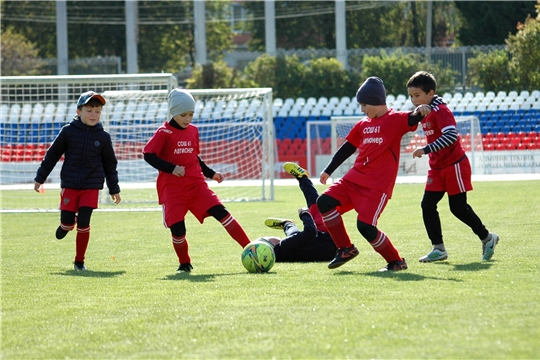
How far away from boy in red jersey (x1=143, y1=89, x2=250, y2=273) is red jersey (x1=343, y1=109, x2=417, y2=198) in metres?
1.40

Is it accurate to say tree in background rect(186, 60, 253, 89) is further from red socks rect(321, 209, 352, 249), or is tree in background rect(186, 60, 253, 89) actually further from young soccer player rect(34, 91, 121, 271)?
red socks rect(321, 209, 352, 249)

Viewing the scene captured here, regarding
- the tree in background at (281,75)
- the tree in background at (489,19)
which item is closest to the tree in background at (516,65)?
the tree in background at (281,75)

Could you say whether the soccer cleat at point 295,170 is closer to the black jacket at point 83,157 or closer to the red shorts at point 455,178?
the red shorts at point 455,178

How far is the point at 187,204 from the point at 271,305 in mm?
2334

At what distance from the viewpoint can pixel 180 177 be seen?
7.30m

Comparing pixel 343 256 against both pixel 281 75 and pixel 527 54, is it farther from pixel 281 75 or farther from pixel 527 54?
pixel 281 75

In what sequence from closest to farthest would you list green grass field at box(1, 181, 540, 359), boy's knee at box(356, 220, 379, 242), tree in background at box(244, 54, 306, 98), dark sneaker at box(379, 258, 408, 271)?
green grass field at box(1, 181, 540, 359)
boy's knee at box(356, 220, 379, 242)
dark sneaker at box(379, 258, 408, 271)
tree in background at box(244, 54, 306, 98)

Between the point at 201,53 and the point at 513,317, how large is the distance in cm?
3744

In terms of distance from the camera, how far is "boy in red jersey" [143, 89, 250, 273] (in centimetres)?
722

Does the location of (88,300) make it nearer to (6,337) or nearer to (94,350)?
(6,337)

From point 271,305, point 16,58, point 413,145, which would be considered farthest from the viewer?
point 16,58

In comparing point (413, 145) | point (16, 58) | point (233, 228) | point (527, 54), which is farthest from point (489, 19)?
point (233, 228)

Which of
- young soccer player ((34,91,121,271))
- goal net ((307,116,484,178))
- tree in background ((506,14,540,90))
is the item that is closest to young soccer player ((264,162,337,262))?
young soccer player ((34,91,121,271))

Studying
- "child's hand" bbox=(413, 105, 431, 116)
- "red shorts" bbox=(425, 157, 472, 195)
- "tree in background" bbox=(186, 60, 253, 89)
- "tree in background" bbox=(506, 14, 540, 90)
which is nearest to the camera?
"child's hand" bbox=(413, 105, 431, 116)
